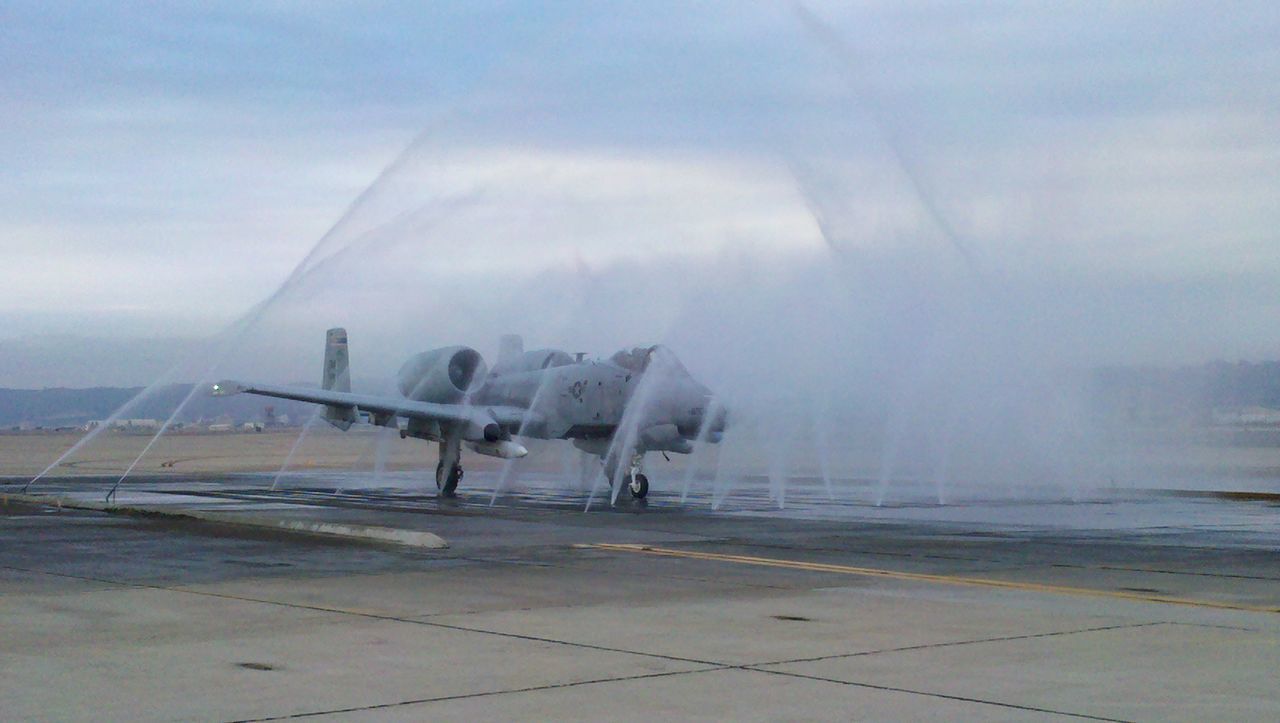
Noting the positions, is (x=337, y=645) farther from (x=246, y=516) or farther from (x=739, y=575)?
→ (x=246, y=516)

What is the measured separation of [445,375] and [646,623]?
3104cm

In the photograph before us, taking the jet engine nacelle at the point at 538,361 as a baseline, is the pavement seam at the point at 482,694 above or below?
below

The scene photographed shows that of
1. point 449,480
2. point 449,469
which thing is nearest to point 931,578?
point 449,469

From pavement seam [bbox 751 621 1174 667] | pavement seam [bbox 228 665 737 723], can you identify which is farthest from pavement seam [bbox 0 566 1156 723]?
pavement seam [bbox 751 621 1174 667]

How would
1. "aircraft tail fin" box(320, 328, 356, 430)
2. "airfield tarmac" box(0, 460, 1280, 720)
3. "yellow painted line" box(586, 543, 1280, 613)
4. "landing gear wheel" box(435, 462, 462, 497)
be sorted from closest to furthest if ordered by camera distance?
"airfield tarmac" box(0, 460, 1280, 720), "yellow painted line" box(586, 543, 1280, 613), "landing gear wheel" box(435, 462, 462, 497), "aircraft tail fin" box(320, 328, 356, 430)

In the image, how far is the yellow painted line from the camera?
1488 centimetres

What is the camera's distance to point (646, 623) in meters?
13.3

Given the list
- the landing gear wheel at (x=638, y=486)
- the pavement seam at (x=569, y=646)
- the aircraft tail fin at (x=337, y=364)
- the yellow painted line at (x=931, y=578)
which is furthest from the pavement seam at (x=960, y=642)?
the aircraft tail fin at (x=337, y=364)

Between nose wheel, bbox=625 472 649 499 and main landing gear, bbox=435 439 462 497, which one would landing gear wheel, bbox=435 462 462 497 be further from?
nose wheel, bbox=625 472 649 499

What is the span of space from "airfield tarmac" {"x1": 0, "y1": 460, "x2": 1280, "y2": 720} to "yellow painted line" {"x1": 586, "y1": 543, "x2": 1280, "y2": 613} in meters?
0.09

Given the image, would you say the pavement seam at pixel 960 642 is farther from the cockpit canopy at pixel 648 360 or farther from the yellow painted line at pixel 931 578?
the cockpit canopy at pixel 648 360

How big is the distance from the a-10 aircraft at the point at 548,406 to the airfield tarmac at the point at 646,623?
10.4 m

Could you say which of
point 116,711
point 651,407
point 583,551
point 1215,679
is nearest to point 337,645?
point 116,711

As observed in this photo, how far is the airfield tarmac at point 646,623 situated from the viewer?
375 inches
